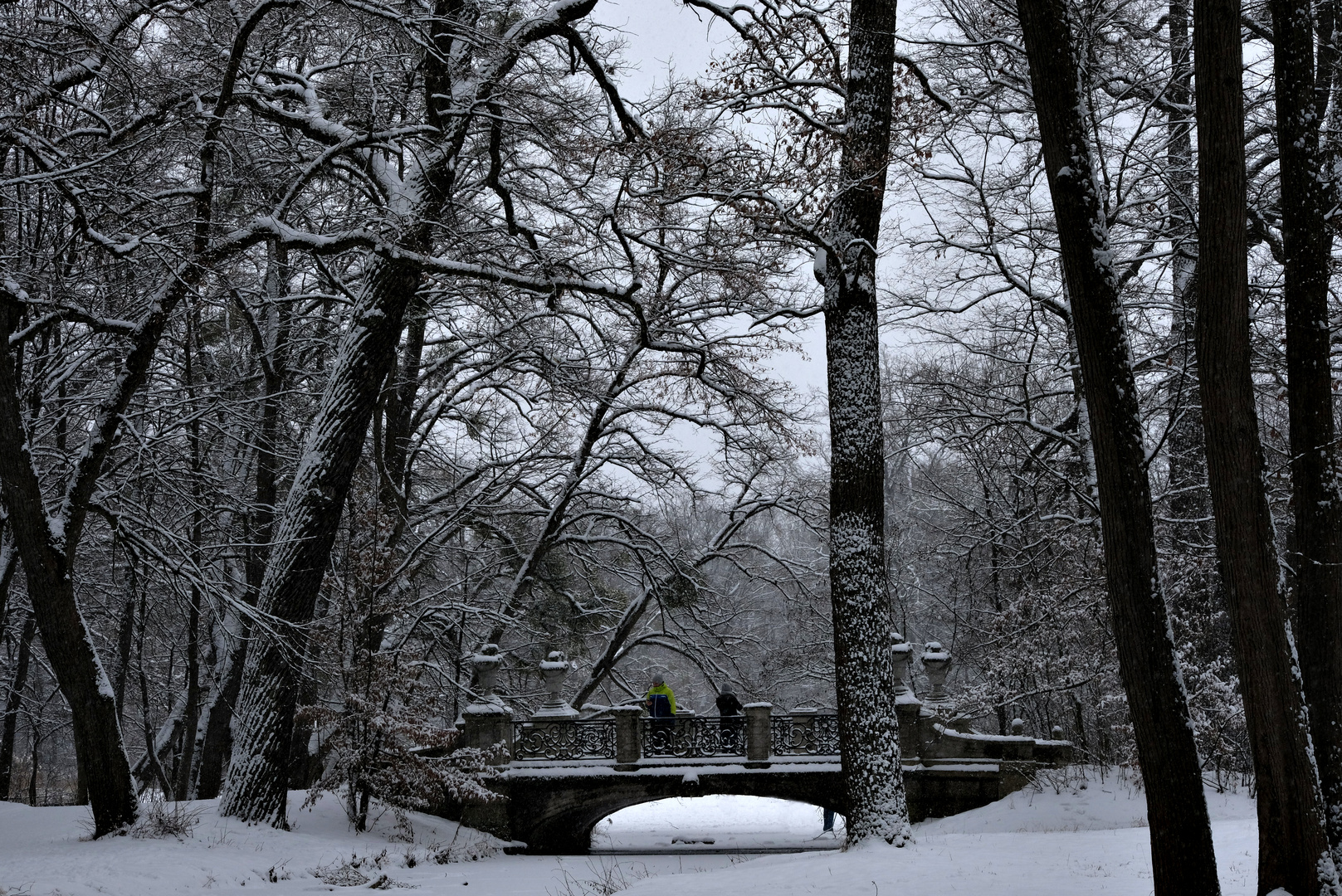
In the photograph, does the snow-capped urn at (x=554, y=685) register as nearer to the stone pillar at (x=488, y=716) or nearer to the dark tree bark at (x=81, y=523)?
the stone pillar at (x=488, y=716)

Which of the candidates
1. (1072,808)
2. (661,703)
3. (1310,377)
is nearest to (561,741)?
(661,703)

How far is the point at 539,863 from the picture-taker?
47.5ft

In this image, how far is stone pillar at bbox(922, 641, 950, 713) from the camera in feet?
63.6

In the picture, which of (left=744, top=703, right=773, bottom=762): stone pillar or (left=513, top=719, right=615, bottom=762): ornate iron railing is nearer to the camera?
(left=744, top=703, right=773, bottom=762): stone pillar

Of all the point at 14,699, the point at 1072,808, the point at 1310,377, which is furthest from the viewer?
the point at 14,699

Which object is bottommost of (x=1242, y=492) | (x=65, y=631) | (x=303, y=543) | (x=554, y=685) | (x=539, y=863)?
(x=539, y=863)

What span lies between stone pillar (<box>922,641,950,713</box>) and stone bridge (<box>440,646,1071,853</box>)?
0.65 ft

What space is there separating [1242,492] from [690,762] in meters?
14.2

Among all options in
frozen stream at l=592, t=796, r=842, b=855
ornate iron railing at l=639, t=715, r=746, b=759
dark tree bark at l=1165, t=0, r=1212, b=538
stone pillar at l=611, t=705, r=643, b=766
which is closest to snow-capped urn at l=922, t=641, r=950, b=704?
frozen stream at l=592, t=796, r=842, b=855

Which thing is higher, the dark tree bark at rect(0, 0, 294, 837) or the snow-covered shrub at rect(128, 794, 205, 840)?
the dark tree bark at rect(0, 0, 294, 837)

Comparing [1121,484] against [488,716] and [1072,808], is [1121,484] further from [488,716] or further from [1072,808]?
[488,716]

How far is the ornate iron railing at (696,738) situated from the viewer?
752 inches

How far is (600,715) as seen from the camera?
67.3ft

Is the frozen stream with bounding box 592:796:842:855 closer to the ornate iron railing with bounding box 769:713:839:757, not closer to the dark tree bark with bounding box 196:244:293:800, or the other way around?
the ornate iron railing with bounding box 769:713:839:757
